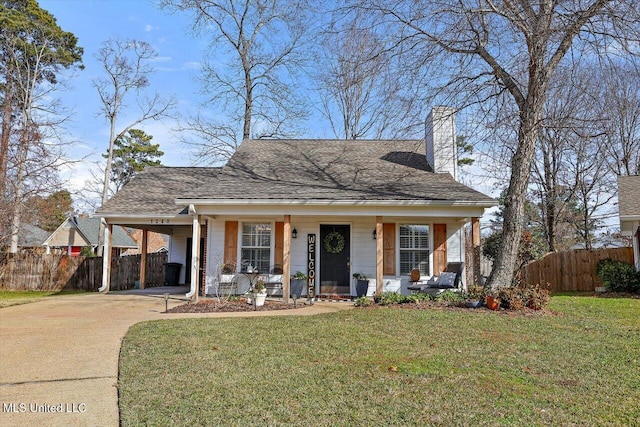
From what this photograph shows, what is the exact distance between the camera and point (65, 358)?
5426 mm

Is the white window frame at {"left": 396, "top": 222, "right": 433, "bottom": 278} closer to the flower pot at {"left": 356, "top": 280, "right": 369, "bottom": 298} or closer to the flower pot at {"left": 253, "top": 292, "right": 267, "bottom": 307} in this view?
the flower pot at {"left": 356, "top": 280, "right": 369, "bottom": 298}

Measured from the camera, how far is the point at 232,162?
48.5ft

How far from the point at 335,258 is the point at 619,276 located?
370 inches

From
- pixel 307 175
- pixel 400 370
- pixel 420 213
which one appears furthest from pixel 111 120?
pixel 400 370

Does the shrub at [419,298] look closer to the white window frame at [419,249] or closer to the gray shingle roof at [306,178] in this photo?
the white window frame at [419,249]

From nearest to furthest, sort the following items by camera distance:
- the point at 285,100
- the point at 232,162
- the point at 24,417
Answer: the point at 24,417
the point at 232,162
the point at 285,100

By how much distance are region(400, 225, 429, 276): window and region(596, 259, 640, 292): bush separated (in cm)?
674

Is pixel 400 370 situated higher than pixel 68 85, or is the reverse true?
pixel 68 85

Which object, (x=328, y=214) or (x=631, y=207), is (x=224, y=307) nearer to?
(x=328, y=214)

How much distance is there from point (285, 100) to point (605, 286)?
16575mm

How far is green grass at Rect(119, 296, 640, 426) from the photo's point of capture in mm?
3523

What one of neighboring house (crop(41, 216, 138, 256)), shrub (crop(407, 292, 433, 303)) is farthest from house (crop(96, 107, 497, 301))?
neighboring house (crop(41, 216, 138, 256))

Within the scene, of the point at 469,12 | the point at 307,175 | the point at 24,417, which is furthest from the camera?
the point at 307,175

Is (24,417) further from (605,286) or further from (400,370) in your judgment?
(605,286)
